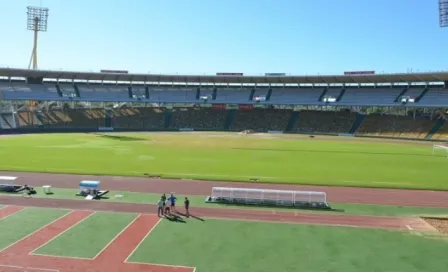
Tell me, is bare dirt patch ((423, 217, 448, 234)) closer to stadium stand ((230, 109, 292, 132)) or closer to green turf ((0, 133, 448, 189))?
green turf ((0, 133, 448, 189))

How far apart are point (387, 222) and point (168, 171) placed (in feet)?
64.4

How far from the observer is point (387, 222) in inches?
843

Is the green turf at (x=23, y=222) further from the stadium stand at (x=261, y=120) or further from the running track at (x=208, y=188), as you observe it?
the stadium stand at (x=261, y=120)

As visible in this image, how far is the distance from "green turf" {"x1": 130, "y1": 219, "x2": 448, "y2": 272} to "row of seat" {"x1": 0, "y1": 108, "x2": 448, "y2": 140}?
215ft

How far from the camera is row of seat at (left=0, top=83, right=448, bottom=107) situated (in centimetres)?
8338

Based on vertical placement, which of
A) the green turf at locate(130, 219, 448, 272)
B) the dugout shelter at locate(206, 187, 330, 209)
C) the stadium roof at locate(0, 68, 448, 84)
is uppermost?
the stadium roof at locate(0, 68, 448, 84)

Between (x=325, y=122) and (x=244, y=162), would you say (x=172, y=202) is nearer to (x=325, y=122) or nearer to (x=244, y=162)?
(x=244, y=162)

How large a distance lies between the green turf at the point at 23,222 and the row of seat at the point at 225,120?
6899 centimetres

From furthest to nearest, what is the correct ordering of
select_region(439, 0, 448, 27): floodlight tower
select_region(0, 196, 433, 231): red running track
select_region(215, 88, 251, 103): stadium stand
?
select_region(215, 88, 251, 103): stadium stand < select_region(439, 0, 448, 27): floodlight tower < select_region(0, 196, 433, 231): red running track

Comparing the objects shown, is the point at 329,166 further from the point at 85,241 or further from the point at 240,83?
the point at 240,83

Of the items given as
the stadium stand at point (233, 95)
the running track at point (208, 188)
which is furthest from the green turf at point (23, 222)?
the stadium stand at point (233, 95)

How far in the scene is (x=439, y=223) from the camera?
69.9 ft

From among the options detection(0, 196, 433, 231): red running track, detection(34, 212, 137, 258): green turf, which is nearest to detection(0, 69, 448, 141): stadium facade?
detection(0, 196, 433, 231): red running track

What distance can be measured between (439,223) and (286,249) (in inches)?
395
